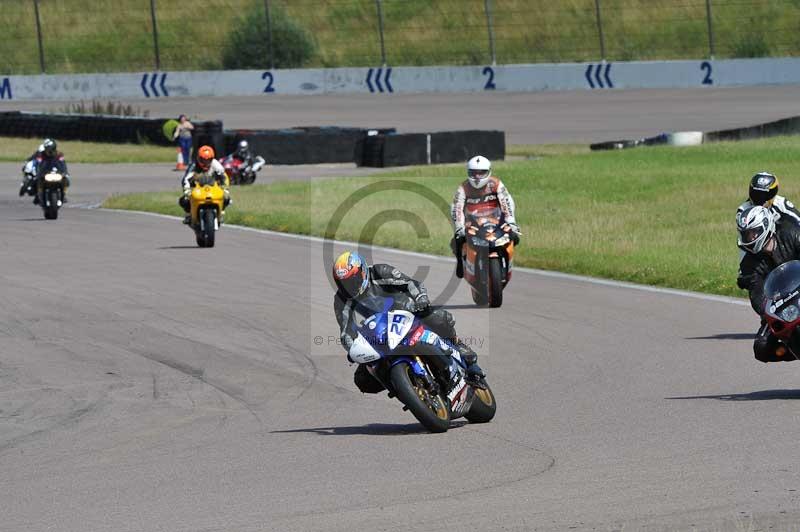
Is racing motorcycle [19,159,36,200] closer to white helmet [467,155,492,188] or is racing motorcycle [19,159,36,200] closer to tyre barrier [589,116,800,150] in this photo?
white helmet [467,155,492,188]

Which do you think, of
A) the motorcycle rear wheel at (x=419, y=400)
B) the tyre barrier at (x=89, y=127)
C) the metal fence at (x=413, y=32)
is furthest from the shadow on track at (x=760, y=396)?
the metal fence at (x=413, y=32)

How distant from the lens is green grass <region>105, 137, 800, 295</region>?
19.8m

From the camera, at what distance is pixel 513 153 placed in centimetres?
4166

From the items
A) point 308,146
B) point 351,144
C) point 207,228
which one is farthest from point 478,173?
point 308,146

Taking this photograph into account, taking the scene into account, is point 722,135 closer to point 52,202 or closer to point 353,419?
point 52,202

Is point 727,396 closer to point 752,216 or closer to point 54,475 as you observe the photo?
point 752,216

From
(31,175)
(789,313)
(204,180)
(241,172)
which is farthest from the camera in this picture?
(241,172)

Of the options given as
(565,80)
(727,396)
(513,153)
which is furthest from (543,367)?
(565,80)

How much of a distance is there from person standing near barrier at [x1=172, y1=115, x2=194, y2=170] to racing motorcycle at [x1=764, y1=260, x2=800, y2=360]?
2923cm

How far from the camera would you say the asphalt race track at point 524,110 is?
45969mm

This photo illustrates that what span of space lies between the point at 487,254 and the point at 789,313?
6213 mm

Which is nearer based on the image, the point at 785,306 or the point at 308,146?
the point at 785,306

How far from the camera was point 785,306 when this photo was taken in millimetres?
9648

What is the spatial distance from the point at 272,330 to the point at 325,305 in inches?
70.7
